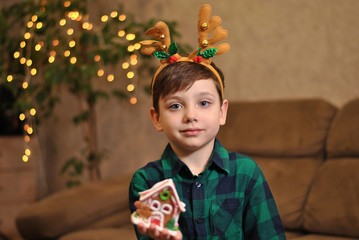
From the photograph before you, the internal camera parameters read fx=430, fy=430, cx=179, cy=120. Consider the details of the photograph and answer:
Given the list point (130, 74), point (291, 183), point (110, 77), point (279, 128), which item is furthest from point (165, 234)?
point (110, 77)

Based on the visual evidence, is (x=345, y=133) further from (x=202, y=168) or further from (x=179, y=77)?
(x=179, y=77)

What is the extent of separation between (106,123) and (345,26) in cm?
195

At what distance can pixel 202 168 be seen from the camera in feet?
3.76

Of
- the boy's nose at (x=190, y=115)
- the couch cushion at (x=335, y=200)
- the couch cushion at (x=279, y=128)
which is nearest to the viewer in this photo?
the boy's nose at (x=190, y=115)

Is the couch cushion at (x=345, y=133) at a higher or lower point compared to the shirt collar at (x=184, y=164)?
lower

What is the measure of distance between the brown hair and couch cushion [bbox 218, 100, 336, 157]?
2.96 feet

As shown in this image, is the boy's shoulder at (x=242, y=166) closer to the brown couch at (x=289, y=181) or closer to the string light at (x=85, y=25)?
the brown couch at (x=289, y=181)

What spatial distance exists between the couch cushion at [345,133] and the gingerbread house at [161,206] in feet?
3.66

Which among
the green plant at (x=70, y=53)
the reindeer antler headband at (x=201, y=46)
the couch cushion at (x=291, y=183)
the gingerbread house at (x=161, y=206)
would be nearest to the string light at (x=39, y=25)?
the green plant at (x=70, y=53)

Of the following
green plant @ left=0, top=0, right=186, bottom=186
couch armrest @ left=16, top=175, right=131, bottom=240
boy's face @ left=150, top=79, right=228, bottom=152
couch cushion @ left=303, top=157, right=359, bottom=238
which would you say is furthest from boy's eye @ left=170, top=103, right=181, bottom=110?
green plant @ left=0, top=0, right=186, bottom=186

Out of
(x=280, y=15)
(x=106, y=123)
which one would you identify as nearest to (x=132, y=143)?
(x=106, y=123)

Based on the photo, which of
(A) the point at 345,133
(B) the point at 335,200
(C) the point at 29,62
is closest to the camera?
(B) the point at 335,200

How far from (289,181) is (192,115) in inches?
39.0

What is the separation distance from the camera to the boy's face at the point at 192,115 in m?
1.05
